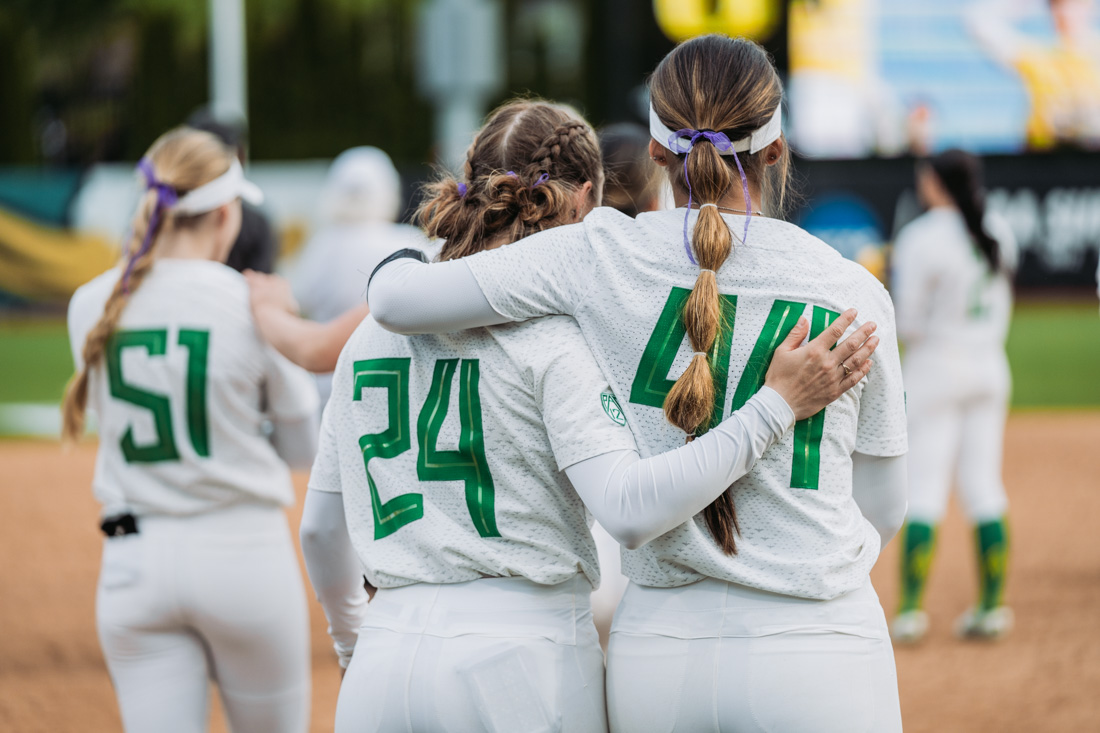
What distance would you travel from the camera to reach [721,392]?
2.03m

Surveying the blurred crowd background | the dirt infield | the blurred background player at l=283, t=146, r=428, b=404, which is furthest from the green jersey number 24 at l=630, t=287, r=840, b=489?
the blurred crowd background

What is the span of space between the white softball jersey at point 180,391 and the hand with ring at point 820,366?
141cm

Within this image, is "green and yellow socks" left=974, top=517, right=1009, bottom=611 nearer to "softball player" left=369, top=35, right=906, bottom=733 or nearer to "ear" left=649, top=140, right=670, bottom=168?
"softball player" left=369, top=35, right=906, bottom=733

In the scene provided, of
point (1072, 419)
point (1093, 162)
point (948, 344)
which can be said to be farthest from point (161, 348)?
point (1093, 162)

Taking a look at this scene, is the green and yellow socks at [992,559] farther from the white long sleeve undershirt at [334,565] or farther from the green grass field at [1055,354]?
the green grass field at [1055,354]

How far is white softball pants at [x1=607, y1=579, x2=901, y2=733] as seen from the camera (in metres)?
1.97

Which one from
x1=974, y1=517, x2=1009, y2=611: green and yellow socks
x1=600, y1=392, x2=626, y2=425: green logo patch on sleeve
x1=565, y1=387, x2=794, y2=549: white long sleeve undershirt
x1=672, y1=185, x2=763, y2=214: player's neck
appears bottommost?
x1=974, y1=517, x2=1009, y2=611: green and yellow socks

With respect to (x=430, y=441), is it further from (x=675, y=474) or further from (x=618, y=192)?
(x=618, y=192)

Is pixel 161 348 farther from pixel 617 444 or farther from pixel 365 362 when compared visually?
pixel 617 444

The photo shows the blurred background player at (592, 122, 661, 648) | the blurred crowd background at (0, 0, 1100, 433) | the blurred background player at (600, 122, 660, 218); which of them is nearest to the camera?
the blurred background player at (592, 122, 661, 648)

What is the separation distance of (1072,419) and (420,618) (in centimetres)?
1091

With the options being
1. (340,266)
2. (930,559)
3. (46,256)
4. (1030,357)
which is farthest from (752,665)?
(46,256)

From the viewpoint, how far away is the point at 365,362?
2211mm

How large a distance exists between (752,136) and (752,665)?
2.91 ft
